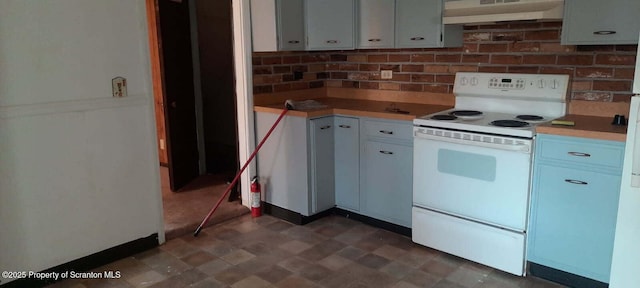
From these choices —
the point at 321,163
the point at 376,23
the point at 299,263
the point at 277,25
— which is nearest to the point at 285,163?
the point at 321,163

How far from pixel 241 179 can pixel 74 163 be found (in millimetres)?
1440

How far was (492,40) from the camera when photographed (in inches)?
130

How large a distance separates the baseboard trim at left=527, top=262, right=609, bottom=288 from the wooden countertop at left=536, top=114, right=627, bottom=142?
2.63 ft

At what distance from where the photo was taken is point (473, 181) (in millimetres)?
2877

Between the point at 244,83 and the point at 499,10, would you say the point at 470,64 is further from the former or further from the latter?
the point at 244,83

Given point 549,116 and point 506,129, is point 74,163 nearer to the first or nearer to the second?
point 506,129

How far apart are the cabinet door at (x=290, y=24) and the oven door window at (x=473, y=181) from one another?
1268mm

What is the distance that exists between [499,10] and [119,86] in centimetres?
241

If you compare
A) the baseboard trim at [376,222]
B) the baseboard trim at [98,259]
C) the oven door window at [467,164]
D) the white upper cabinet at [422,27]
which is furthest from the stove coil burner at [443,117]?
the baseboard trim at [98,259]

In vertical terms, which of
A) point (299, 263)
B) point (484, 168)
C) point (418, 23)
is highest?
point (418, 23)

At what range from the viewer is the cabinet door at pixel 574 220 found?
2.48 meters

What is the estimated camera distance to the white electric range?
272cm

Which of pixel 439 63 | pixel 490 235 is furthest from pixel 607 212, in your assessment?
pixel 439 63

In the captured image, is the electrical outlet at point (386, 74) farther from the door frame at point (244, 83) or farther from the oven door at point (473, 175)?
the door frame at point (244, 83)
